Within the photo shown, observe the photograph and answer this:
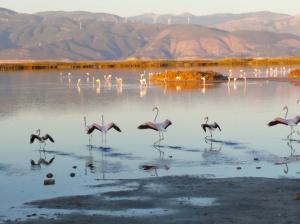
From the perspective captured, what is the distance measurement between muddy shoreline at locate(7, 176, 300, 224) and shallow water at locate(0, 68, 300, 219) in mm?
836

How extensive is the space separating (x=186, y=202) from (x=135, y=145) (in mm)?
8315

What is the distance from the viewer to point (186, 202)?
13.4 m

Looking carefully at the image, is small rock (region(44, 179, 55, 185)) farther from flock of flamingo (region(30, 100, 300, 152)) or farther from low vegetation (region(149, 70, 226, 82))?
low vegetation (region(149, 70, 226, 82))

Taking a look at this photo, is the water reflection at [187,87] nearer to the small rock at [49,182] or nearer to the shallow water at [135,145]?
the shallow water at [135,145]

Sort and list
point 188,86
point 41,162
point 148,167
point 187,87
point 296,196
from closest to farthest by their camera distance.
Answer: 1. point 296,196
2. point 148,167
3. point 41,162
4. point 187,87
5. point 188,86

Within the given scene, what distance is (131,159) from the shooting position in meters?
19.0

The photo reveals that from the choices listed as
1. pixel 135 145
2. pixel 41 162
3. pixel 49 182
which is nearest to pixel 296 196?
pixel 49 182

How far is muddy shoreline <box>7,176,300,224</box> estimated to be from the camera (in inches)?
480

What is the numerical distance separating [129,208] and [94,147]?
27.5 feet

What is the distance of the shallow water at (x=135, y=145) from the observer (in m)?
16.5

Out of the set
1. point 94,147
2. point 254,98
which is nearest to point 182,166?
point 94,147

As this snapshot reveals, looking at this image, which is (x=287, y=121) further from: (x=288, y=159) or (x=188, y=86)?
(x=188, y=86)

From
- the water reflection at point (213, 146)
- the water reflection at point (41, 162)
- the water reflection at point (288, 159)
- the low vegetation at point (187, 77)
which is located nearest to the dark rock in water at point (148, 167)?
the water reflection at point (41, 162)

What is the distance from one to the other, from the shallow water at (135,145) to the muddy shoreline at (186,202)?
836 millimetres
